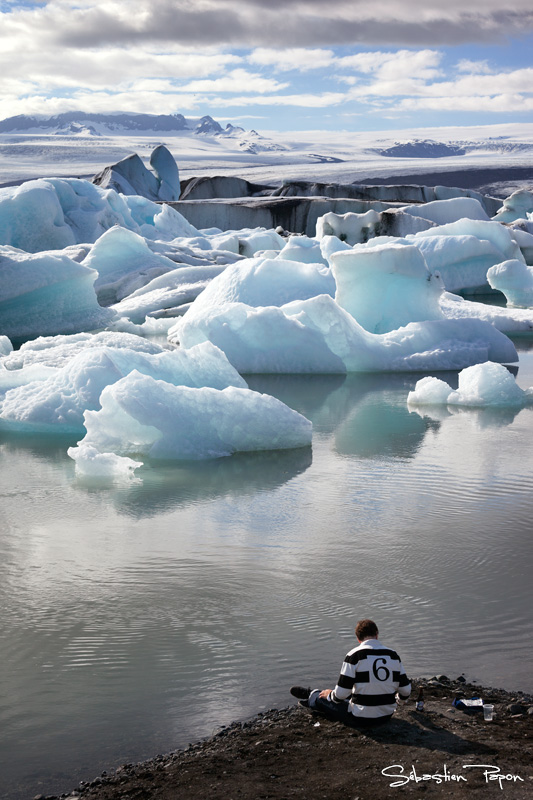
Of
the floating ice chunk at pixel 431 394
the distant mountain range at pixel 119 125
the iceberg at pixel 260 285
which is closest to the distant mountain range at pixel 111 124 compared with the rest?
the distant mountain range at pixel 119 125

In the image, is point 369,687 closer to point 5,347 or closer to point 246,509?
point 246,509

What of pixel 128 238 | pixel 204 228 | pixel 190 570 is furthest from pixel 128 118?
pixel 190 570

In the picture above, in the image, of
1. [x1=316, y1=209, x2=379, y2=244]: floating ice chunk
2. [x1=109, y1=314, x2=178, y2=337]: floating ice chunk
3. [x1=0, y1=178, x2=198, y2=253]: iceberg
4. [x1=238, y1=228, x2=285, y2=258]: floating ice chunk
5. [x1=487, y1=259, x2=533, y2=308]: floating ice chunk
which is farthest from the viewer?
[x1=238, y1=228, x2=285, y2=258]: floating ice chunk

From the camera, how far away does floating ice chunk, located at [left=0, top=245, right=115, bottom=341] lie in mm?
11984

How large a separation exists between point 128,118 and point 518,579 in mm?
166927

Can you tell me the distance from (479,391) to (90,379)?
10.7 ft

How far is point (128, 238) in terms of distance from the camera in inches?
614

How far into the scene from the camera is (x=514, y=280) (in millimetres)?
15070

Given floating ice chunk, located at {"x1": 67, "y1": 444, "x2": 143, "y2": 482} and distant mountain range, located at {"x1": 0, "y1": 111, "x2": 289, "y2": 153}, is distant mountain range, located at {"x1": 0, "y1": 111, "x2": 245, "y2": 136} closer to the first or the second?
distant mountain range, located at {"x1": 0, "y1": 111, "x2": 289, "y2": 153}

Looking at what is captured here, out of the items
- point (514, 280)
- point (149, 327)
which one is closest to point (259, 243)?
point (514, 280)

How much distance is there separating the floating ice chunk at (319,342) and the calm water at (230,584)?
3240mm

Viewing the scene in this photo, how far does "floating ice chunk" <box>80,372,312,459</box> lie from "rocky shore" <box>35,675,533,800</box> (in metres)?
3.36

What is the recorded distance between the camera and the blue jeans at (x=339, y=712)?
8.16 feet

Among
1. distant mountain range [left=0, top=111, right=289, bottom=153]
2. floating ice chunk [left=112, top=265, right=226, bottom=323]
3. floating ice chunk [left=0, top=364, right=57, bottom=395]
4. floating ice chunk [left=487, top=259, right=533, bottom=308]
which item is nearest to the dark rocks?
floating ice chunk [left=0, top=364, right=57, bottom=395]
